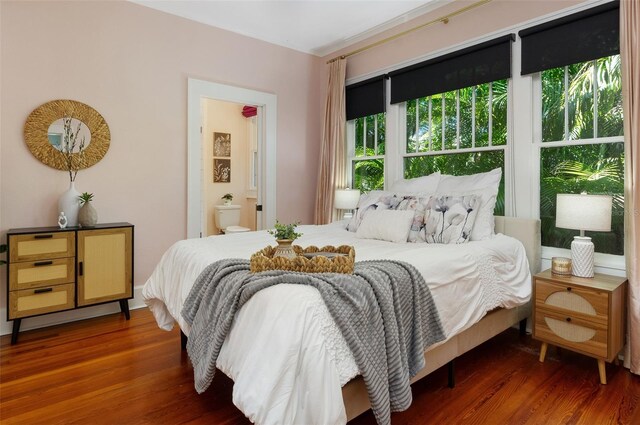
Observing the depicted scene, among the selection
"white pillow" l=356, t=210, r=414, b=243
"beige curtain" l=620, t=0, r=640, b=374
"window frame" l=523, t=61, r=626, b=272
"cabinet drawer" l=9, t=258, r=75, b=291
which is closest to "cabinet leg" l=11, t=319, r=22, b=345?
"cabinet drawer" l=9, t=258, r=75, b=291

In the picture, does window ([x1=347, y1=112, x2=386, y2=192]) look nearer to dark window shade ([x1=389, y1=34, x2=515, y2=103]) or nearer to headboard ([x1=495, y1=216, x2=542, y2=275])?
dark window shade ([x1=389, y1=34, x2=515, y2=103])

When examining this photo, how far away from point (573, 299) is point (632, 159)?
925 millimetres

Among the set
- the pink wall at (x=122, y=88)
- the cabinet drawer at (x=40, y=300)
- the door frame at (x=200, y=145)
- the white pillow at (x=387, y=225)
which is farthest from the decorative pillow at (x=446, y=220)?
the cabinet drawer at (x=40, y=300)

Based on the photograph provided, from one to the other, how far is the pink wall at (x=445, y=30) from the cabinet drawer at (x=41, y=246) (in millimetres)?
3308

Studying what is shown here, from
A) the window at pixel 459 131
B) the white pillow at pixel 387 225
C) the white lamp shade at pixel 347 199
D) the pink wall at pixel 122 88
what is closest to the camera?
the white pillow at pixel 387 225

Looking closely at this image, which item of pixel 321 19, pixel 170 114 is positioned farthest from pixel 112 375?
pixel 321 19

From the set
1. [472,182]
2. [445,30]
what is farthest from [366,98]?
[472,182]

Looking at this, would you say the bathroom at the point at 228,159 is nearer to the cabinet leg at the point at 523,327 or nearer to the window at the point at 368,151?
the window at the point at 368,151

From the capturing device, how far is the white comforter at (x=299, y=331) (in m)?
1.27

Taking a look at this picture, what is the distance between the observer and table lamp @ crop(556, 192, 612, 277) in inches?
89.5

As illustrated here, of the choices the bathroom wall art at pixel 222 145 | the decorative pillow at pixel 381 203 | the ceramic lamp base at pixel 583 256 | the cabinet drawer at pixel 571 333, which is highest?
the bathroom wall art at pixel 222 145

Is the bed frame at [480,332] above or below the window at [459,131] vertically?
below

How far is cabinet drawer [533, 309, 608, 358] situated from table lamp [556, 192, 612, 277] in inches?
12.5

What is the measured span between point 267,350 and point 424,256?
1.10 m
